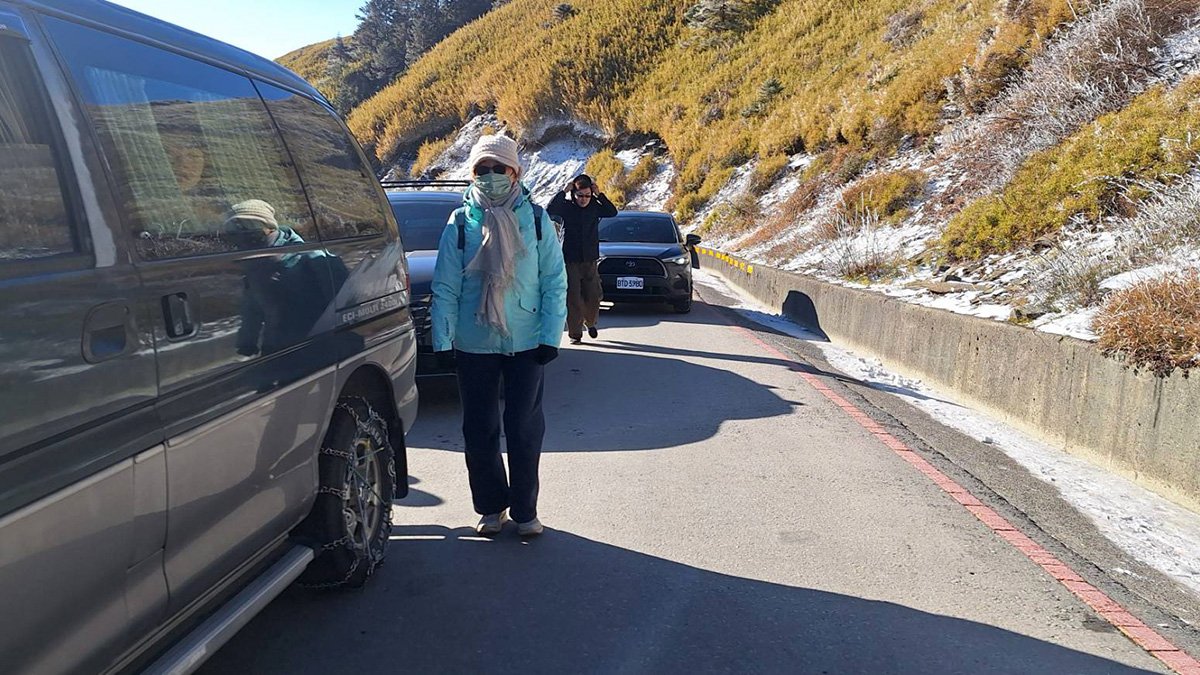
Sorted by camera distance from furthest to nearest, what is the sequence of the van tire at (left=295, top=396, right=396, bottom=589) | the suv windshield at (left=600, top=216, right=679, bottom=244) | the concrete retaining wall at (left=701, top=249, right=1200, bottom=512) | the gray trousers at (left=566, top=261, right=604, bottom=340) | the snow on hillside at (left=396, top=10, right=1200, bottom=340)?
the suv windshield at (left=600, top=216, right=679, bottom=244), the gray trousers at (left=566, top=261, right=604, bottom=340), the snow on hillside at (left=396, top=10, right=1200, bottom=340), the concrete retaining wall at (left=701, top=249, right=1200, bottom=512), the van tire at (left=295, top=396, right=396, bottom=589)

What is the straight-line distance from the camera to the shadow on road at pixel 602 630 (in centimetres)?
340

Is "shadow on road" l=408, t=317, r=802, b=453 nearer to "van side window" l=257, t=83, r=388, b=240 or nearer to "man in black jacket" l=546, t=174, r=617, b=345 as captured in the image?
"man in black jacket" l=546, t=174, r=617, b=345

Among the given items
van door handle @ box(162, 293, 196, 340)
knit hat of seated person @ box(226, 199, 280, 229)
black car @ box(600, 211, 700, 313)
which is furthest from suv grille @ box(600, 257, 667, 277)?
van door handle @ box(162, 293, 196, 340)

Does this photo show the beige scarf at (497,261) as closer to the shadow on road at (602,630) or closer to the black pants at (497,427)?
the black pants at (497,427)

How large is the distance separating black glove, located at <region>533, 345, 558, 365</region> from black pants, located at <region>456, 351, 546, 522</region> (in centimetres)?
3

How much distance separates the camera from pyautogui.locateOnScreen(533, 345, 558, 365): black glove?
448 centimetres

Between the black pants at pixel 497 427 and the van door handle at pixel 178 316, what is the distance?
204cm

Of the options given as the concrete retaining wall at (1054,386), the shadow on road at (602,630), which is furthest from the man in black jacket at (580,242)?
the shadow on road at (602,630)

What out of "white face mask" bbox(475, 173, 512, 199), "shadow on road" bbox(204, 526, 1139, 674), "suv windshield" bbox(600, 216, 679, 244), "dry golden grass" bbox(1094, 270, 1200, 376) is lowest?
"shadow on road" bbox(204, 526, 1139, 674)

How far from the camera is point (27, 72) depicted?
2.24 m

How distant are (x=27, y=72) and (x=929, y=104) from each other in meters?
21.3

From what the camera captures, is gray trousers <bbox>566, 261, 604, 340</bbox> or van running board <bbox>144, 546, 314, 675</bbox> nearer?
van running board <bbox>144, 546, 314, 675</bbox>

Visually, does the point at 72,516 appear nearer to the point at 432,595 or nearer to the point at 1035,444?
the point at 432,595

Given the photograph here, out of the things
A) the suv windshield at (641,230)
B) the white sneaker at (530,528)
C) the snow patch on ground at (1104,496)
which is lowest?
the white sneaker at (530,528)
